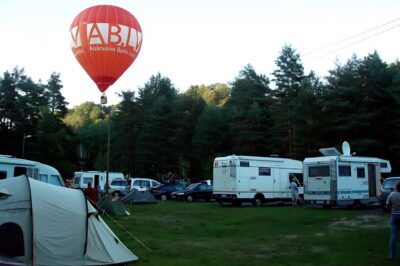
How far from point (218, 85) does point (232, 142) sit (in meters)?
37.2

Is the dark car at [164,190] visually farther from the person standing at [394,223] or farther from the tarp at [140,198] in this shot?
the person standing at [394,223]

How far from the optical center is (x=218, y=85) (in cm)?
8594

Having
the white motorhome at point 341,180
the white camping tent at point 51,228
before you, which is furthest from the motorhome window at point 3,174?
the white motorhome at point 341,180

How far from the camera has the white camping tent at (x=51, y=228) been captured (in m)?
8.73

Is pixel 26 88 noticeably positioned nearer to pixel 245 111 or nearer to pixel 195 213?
pixel 245 111

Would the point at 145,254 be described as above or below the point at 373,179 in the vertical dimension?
below

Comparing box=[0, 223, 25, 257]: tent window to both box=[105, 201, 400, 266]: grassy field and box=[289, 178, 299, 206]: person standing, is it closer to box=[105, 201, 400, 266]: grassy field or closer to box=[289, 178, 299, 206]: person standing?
box=[105, 201, 400, 266]: grassy field

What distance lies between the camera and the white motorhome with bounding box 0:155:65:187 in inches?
763

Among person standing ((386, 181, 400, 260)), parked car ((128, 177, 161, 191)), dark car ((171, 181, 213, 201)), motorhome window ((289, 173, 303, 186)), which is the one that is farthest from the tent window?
parked car ((128, 177, 161, 191))

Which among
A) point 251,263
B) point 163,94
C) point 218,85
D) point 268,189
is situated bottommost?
point 251,263

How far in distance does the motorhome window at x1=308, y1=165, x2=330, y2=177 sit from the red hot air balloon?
34.9 feet

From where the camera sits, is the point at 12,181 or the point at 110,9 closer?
the point at 12,181

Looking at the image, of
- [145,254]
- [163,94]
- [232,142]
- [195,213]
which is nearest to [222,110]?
[232,142]

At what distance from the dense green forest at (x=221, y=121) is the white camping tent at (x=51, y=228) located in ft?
102
